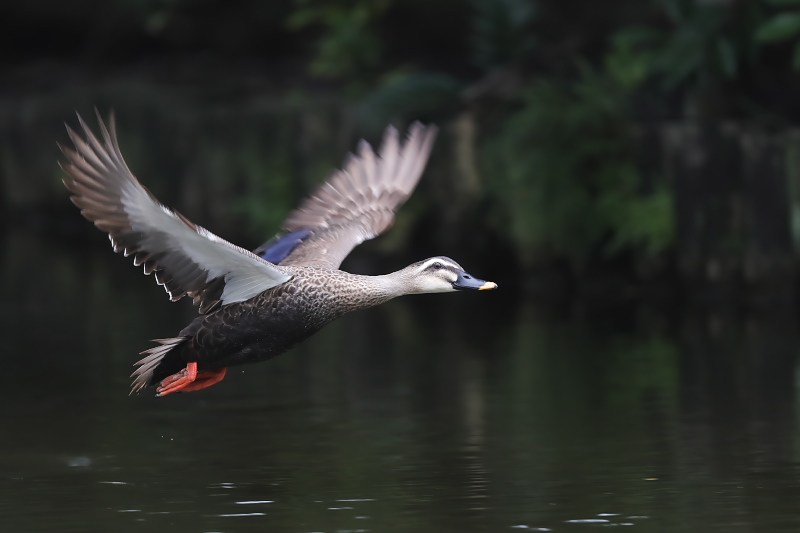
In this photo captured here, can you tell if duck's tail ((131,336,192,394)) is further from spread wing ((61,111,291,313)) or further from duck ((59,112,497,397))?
spread wing ((61,111,291,313))

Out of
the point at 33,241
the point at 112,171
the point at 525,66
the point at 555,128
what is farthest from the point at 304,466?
the point at 33,241

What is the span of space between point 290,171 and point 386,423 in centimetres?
1142

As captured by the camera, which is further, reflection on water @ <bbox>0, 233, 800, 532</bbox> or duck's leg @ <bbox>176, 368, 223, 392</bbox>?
duck's leg @ <bbox>176, 368, 223, 392</bbox>

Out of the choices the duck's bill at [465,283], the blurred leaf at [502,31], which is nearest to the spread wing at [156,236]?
the duck's bill at [465,283]

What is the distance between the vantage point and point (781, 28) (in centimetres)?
1519

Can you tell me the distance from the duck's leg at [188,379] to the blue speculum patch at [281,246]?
2.90 ft

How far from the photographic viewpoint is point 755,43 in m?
16.3

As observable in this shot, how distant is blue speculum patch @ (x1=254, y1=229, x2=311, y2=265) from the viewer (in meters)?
9.38

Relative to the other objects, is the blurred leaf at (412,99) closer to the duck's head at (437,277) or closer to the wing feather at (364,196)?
the wing feather at (364,196)

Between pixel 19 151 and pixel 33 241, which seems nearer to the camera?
pixel 33 241

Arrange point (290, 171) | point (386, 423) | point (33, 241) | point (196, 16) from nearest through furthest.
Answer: point (386, 423), point (290, 171), point (33, 241), point (196, 16)

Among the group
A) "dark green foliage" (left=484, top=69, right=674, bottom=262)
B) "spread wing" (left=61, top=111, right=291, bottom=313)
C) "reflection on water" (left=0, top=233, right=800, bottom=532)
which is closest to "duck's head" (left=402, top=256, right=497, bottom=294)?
"spread wing" (left=61, top=111, right=291, bottom=313)

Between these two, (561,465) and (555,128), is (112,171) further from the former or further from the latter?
(555,128)

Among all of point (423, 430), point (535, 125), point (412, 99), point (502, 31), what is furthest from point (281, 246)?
point (502, 31)
